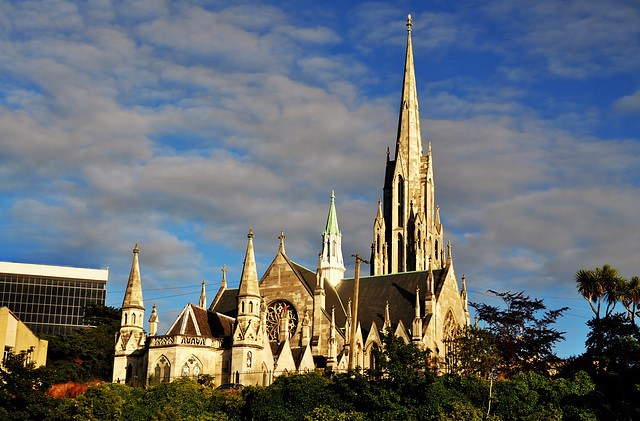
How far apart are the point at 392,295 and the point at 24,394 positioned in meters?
37.7

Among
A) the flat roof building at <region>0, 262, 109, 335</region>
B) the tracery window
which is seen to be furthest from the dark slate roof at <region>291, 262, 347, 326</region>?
the flat roof building at <region>0, 262, 109, 335</region>

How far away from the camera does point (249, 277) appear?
58.9 m

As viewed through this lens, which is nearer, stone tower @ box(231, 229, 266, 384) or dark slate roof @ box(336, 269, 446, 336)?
stone tower @ box(231, 229, 266, 384)

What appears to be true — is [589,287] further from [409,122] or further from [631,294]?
[409,122]

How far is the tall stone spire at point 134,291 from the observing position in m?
61.1

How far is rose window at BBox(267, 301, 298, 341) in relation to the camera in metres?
72.8

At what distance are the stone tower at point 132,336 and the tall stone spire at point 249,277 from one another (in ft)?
26.1

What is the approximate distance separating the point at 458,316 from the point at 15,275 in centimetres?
7106

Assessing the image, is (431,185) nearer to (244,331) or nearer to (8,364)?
(244,331)

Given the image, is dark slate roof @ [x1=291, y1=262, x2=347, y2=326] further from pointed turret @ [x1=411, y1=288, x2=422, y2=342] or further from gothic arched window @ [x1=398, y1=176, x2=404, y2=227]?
gothic arched window @ [x1=398, y1=176, x2=404, y2=227]

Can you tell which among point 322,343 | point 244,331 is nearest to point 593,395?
point 244,331

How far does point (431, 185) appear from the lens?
99938 mm

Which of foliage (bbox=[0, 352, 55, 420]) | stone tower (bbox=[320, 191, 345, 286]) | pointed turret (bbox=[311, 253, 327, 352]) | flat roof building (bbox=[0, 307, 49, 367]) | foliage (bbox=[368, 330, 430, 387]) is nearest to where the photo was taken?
foliage (bbox=[0, 352, 55, 420])

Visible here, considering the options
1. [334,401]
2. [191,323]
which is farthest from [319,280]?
[334,401]
